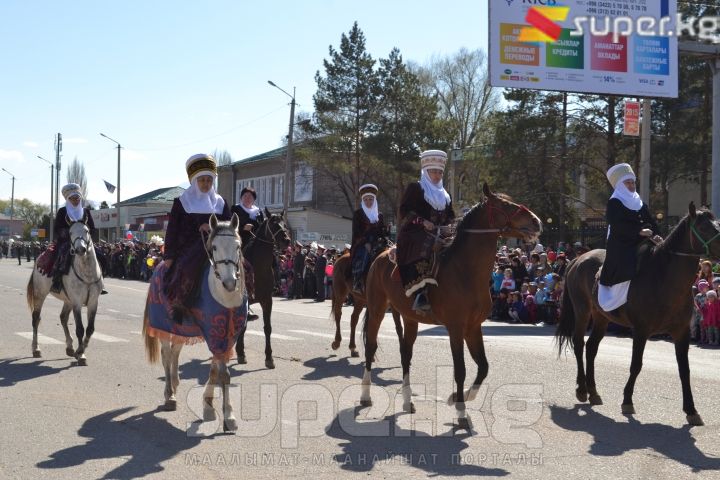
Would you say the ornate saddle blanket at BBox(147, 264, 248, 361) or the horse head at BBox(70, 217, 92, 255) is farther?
the horse head at BBox(70, 217, 92, 255)

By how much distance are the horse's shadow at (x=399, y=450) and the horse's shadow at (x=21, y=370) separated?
15.8ft

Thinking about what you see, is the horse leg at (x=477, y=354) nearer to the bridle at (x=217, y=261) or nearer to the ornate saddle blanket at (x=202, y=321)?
the ornate saddle blanket at (x=202, y=321)

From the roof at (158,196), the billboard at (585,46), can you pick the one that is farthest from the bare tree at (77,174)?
the billboard at (585,46)

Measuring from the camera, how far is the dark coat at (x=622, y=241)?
932cm

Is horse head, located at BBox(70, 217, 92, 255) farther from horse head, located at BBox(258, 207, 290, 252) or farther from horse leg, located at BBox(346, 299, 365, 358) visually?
horse leg, located at BBox(346, 299, 365, 358)

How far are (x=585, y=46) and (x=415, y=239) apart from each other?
17.7 meters

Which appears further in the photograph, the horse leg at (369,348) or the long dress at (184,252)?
the horse leg at (369,348)

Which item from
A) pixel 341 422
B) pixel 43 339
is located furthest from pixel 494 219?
pixel 43 339

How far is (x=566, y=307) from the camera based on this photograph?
421 inches

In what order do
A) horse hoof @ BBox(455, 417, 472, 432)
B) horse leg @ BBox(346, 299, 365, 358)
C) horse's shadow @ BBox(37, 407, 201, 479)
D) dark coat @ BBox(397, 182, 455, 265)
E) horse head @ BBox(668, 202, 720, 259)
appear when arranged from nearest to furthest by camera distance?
horse's shadow @ BBox(37, 407, 201, 479) → horse hoof @ BBox(455, 417, 472, 432) → horse head @ BBox(668, 202, 720, 259) → dark coat @ BBox(397, 182, 455, 265) → horse leg @ BBox(346, 299, 365, 358)

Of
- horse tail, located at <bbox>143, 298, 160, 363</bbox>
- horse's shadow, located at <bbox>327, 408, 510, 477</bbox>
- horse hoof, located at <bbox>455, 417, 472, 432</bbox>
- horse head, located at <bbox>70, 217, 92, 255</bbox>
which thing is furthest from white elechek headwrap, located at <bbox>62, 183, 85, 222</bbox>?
horse hoof, located at <bbox>455, 417, 472, 432</bbox>

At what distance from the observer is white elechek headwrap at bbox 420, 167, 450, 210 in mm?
9328

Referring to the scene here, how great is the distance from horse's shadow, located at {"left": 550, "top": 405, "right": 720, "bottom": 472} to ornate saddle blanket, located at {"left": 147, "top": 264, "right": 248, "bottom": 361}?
3356mm

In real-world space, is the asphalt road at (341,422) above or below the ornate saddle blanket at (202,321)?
below
